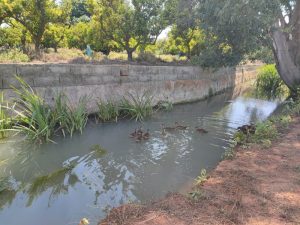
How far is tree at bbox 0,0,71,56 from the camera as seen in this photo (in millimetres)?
10078

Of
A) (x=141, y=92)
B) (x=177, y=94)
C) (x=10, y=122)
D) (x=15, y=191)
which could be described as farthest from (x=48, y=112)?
(x=177, y=94)

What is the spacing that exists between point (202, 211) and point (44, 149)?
351cm

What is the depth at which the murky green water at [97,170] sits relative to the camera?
383 cm

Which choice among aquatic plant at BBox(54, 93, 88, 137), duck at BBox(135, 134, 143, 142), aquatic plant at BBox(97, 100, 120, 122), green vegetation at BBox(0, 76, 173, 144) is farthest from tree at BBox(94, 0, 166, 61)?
duck at BBox(135, 134, 143, 142)

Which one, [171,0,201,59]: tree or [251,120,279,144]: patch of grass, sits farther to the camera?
[171,0,201,59]: tree

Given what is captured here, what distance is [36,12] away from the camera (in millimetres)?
10172

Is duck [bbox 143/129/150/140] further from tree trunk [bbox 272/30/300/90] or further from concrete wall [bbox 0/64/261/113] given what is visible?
tree trunk [bbox 272/30/300/90]

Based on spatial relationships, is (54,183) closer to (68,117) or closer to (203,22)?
(68,117)

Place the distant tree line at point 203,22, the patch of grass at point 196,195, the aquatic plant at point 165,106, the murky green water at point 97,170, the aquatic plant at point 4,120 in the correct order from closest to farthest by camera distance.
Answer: the patch of grass at point 196,195 < the murky green water at point 97,170 < the aquatic plant at point 4,120 < the distant tree line at point 203,22 < the aquatic plant at point 165,106

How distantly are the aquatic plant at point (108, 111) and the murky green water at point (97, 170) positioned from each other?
30 cm

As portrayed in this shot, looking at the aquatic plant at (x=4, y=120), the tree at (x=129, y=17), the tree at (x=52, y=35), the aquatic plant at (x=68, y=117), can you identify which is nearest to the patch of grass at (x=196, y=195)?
the aquatic plant at (x=68, y=117)

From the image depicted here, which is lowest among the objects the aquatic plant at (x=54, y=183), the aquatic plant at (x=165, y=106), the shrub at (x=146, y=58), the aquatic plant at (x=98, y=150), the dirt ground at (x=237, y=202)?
the aquatic plant at (x=54, y=183)

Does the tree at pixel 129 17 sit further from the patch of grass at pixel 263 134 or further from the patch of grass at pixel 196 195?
the patch of grass at pixel 196 195

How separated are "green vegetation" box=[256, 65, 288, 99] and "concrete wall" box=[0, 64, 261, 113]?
2777 millimetres
